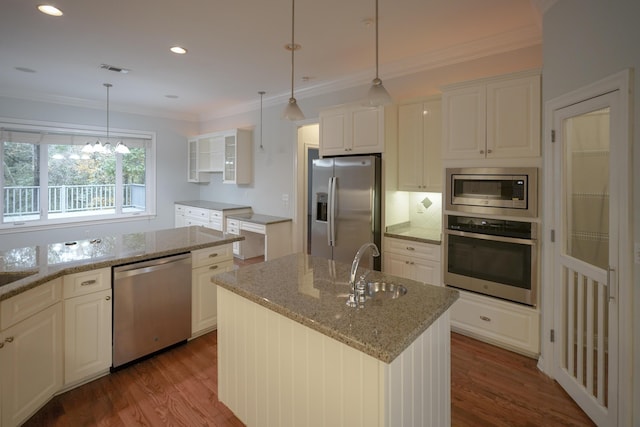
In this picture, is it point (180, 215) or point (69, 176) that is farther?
point (180, 215)

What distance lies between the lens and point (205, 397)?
7.36 ft

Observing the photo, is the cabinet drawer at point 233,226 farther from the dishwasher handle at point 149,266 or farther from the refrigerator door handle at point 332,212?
the dishwasher handle at point 149,266

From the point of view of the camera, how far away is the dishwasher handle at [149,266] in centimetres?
242

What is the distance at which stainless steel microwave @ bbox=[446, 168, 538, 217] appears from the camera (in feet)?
8.53

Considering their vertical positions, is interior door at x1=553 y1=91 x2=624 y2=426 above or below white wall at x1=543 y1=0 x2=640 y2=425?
below

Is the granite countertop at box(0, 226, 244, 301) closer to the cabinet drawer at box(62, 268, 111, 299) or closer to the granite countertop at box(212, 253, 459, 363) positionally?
the cabinet drawer at box(62, 268, 111, 299)

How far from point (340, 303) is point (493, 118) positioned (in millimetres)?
2165

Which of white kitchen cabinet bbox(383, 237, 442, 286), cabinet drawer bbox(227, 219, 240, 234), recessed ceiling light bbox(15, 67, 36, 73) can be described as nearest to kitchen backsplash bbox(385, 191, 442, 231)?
white kitchen cabinet bbox(383, 237, 442, 286)

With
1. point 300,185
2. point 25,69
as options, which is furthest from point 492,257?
point 25,69

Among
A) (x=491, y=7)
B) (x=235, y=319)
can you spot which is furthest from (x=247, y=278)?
(x=491, y=7)

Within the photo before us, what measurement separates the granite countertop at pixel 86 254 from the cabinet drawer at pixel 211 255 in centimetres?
8

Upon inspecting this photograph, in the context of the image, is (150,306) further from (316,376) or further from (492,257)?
(492,257)

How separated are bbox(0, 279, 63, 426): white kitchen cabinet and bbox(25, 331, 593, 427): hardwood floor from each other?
18 centimetres

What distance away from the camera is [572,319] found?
225 centimetres
